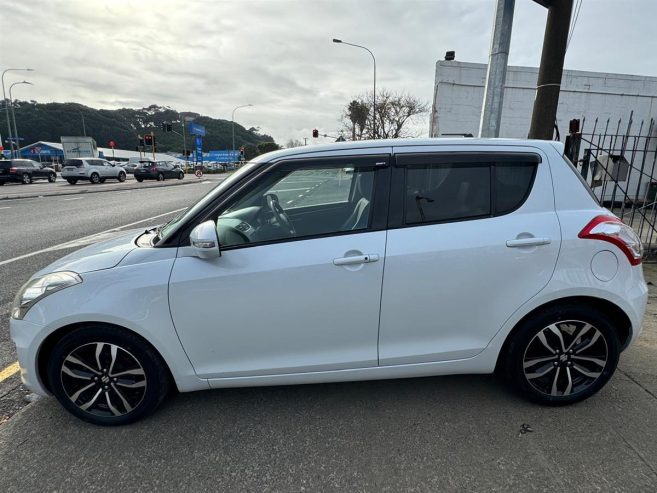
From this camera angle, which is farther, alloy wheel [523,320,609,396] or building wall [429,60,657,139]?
building wall [429,60,657,139]

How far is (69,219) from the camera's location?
10.7m

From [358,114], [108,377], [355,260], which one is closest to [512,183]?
[355,260]

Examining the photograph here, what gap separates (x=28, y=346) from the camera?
2.25 m

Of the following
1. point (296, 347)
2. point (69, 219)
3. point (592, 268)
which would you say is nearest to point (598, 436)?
point (592, 268)

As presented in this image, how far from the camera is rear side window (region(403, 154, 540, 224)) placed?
2359 millimetres

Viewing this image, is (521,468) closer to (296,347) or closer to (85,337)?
(296,347)

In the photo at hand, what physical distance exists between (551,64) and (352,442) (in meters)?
5.50

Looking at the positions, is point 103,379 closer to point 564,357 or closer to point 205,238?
point 205,238

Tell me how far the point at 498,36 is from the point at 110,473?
6539 mm

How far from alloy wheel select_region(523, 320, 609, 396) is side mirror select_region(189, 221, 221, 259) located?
2.06 meters

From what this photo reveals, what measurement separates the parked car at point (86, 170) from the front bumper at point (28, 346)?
28.7m

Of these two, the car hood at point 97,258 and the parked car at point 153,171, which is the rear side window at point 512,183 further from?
the parked car at point 153,171

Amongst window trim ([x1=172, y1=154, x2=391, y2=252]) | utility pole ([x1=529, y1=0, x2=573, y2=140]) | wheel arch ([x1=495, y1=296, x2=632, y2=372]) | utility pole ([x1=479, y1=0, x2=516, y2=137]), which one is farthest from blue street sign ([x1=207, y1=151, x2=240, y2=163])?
wheel arch ([x1=495, y1=296, x2=632, y2=372])

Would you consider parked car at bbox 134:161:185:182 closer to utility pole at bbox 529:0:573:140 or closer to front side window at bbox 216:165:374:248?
utility pole at bbox 529:0:573:140
